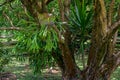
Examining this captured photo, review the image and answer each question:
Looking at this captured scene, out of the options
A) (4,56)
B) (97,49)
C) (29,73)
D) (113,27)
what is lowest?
(29,73)

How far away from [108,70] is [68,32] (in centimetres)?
69

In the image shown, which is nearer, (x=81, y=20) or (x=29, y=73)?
(x=81, y=20)

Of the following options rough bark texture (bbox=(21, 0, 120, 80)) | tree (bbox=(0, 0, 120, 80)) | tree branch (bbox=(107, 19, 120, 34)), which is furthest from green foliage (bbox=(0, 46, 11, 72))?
tree branch (bbox=(107, 19, 120, 34))

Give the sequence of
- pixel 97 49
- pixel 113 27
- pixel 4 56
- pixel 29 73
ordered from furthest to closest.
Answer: pixel 29 73 → pixel 4 56 → pixel 97 49 → pixel 113 27

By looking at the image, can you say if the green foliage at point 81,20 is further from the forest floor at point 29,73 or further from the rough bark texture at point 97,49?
the forest floor at point 29,73

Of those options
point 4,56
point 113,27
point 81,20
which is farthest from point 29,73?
point 113,27

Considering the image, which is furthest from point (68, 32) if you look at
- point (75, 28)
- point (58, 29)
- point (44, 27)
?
point (44, 27)

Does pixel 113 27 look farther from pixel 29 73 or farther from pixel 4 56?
pixel 29 73

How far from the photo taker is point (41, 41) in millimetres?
3551

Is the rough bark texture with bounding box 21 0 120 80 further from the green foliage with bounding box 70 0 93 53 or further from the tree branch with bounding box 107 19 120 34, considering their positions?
the green foliage with bounding box 70 0 93 53

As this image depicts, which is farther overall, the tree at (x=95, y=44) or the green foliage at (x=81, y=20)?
the green foliage at (x=81, y=20)

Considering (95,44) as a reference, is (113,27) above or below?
above

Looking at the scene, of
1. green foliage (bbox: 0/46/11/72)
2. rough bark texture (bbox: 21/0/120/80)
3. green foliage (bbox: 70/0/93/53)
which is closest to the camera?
rough bark texture (bbox: 21/0/120/80)

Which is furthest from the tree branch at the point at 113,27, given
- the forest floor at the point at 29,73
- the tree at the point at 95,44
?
the forest floor at the point at 29,73
